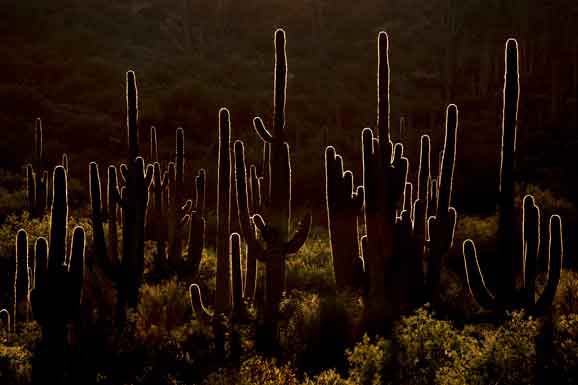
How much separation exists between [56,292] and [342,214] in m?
4.50

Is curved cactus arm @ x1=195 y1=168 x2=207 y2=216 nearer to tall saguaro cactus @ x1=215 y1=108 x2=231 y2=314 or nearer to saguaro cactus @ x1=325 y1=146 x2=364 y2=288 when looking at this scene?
tall saguaro cactus @ x1=215 y1=108 x2=231 y2=314

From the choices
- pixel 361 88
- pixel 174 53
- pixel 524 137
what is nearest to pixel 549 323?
pixel 524 137

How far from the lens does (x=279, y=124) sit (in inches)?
341

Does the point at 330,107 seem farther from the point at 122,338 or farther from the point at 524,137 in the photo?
the point at 122,338

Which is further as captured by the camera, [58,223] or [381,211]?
[381,211]

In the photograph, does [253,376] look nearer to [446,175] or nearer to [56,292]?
[56,292]

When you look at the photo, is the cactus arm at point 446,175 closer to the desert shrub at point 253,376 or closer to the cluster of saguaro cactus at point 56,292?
the desert shrub at point 253,376

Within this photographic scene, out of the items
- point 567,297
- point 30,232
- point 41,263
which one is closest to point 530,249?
point 567,297

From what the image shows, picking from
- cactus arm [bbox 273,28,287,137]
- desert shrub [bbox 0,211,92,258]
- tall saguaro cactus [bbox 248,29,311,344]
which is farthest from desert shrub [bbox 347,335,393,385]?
desert shrub [bbox 0,211,92,258]

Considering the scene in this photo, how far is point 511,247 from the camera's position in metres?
7.73

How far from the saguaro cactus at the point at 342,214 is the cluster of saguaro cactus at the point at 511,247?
6.84ft

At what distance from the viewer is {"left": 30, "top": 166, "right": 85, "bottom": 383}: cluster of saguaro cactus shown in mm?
6121

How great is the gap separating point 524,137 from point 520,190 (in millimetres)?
8516

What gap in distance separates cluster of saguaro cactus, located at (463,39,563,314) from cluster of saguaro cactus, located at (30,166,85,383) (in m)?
4.56
